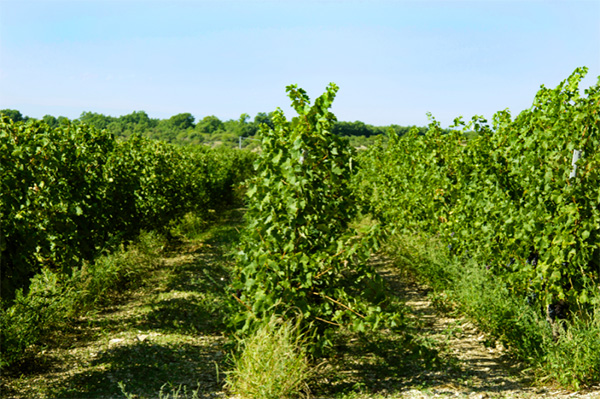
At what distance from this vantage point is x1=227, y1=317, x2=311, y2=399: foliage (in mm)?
3520

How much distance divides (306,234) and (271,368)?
1.05m

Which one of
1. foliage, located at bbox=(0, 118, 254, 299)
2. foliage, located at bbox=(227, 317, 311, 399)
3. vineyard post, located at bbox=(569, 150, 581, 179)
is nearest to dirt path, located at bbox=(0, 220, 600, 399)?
foliage, located at bbox=(227, 317, 311, 399)

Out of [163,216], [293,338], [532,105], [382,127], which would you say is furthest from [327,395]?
[382,127]

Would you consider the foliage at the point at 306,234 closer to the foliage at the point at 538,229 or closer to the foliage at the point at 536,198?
the foliage at the point at 536,198

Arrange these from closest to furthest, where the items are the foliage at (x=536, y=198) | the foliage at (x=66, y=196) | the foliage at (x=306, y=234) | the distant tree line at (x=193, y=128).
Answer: the foliage at (x=306, y=234), the foliage at (x=66, y=196), the foliage at (x=536, y=198), the distant tree line at (x=193, y=128)

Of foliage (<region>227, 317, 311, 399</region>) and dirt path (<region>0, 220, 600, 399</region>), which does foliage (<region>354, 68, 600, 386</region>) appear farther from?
foliage (<region>227, 317, 311, 399</region>)

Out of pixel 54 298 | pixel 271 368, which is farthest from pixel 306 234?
pixel 54 298

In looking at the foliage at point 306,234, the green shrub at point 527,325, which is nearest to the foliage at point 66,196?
the foliage at point 306,234

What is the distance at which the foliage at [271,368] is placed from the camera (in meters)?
3.52

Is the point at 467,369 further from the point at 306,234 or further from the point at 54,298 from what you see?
the point at 54,298

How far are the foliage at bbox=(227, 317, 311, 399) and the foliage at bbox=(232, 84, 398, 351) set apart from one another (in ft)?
0.77

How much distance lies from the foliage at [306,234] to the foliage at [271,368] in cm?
23

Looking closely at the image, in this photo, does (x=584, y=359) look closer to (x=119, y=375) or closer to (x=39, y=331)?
(x=119, y=375)

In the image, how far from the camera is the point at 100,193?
593 centimetres
